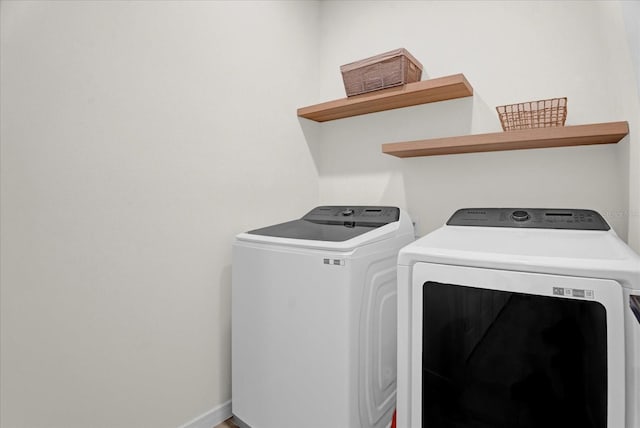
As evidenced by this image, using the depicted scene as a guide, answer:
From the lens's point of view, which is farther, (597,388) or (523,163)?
(523,163)

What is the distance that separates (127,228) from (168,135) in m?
0.45

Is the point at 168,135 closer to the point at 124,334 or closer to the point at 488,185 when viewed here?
the point at 124,334

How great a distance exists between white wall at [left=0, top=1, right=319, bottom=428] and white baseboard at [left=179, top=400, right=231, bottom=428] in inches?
1.5

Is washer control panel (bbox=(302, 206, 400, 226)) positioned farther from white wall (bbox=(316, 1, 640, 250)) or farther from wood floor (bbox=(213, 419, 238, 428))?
wood floor (bbox=(213, 419, 238, 428))

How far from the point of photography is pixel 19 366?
1.16 m

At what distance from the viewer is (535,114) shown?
1477 mm

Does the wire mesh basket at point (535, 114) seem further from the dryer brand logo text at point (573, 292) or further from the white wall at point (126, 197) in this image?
the white wall at point (126, 197)

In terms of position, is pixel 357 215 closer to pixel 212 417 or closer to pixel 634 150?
pixel 634 150

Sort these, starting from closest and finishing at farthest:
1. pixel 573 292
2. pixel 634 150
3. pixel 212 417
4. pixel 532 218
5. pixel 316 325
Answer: pixel 573 292 < pixel 634 150 < pixel 316 325 < pixel 532 218 < pixel 212 417

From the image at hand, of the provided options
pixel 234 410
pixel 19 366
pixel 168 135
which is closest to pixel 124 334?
pixel 19 366

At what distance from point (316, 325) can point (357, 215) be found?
706mm

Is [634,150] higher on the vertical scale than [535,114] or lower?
lower

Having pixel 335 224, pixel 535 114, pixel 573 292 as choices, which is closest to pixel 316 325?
pixel 335 224

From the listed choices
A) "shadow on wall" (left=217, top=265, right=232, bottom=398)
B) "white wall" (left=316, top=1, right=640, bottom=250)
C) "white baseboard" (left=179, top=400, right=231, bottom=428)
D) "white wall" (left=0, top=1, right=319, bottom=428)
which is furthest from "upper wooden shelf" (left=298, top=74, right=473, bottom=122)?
"white baseboard" (left=179, top=400, right=231, bottom=428)
